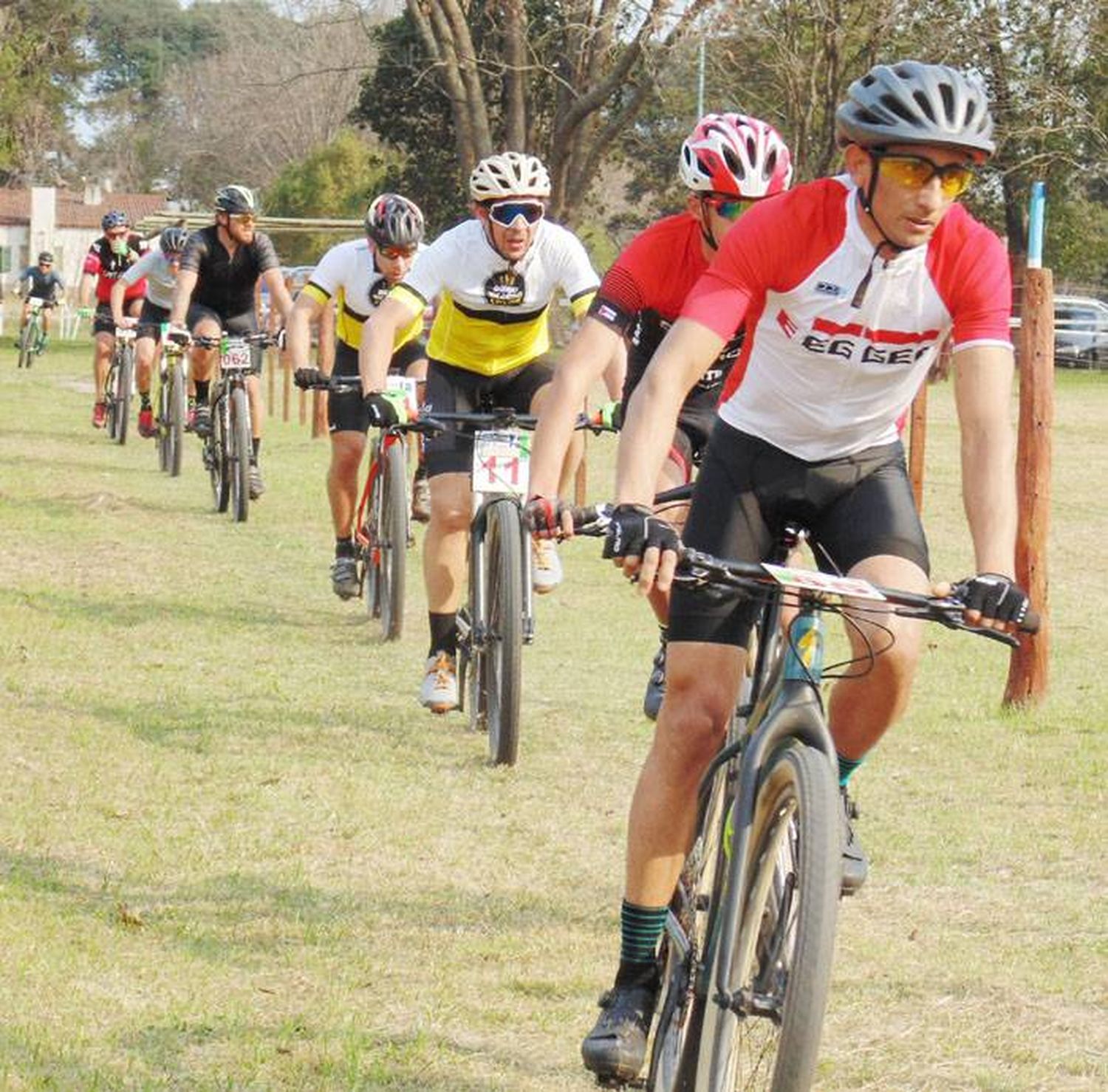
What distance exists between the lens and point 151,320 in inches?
784

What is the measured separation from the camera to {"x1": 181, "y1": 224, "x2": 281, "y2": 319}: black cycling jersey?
51.8ft

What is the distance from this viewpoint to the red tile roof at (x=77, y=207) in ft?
333

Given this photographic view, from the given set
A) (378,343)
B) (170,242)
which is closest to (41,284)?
(170,242)

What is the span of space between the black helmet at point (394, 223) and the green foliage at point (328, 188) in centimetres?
5155

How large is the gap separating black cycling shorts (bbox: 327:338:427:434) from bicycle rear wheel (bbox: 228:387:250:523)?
3.20 m

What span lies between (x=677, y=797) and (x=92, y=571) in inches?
369

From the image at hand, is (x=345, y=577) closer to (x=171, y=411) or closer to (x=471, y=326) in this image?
(x=471, y=326)

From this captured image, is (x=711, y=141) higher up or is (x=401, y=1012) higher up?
(x=711, y=141)

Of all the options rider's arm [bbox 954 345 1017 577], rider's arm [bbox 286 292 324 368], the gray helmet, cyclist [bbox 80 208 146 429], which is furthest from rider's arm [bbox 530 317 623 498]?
cyclist [bbox 80 208 146 429]

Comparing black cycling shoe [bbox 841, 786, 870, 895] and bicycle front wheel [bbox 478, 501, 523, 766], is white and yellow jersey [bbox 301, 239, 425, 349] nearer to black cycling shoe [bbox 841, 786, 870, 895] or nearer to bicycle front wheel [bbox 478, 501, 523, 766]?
bicycle front wheel [bbox 478, 501, 523, 766]

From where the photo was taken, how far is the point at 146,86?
122375mm

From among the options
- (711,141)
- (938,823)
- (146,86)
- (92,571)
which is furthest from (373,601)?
(146,86)

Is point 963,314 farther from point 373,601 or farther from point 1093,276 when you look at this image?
point 1093,276

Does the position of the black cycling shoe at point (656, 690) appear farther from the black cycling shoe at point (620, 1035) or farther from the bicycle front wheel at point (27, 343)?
the bicycle front wheel at point (27, 343)
